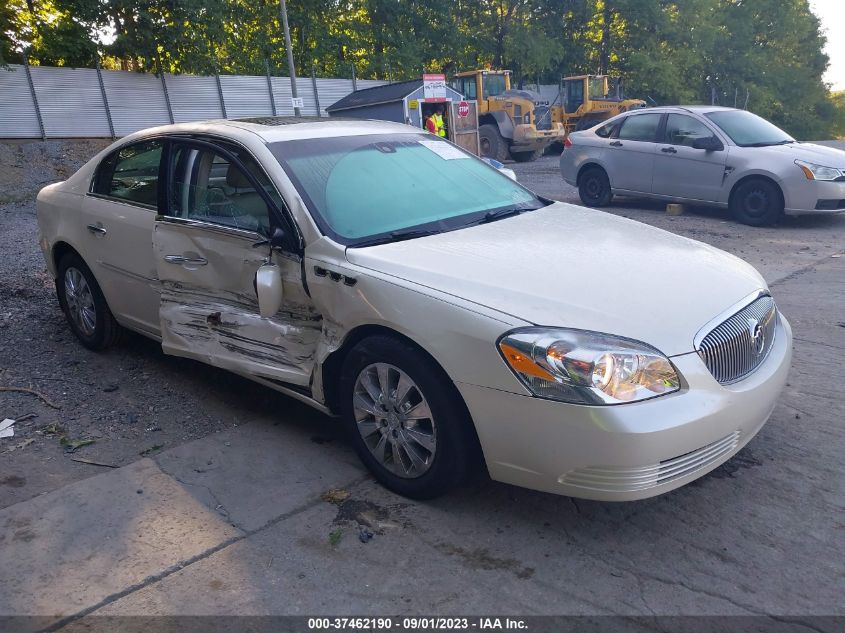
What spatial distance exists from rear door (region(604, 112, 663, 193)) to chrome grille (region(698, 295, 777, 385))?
766 centimetres

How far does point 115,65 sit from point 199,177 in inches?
881

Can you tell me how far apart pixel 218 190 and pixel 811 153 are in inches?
319

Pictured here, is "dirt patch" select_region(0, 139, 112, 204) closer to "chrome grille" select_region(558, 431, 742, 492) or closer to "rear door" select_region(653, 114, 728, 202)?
"rear door" select_region(653, 114, 728, 202)

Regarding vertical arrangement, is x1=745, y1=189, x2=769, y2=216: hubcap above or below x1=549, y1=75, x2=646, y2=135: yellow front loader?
below

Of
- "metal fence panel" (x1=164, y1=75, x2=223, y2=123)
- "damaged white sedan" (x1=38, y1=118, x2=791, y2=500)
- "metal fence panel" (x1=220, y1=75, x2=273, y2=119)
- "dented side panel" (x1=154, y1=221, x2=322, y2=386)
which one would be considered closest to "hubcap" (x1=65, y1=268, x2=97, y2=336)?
"damaged white sedan" (x1=38, y1=118, x2=791, y2=500)

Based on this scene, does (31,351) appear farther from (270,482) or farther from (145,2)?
(145,2)

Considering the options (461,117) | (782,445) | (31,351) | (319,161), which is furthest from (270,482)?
(461,117)

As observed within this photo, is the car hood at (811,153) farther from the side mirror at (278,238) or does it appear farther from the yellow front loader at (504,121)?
the yellow front loader at (504,121)

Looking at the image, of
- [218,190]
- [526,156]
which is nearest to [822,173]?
[218,190]

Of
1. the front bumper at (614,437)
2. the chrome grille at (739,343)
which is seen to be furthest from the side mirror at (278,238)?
the chrome grille at (739,343)

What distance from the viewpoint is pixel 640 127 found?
10578 millimetres

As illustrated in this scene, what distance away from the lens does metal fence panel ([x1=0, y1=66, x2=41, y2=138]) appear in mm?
18484

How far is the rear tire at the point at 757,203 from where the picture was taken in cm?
930

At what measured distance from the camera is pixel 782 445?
3.53 meters
